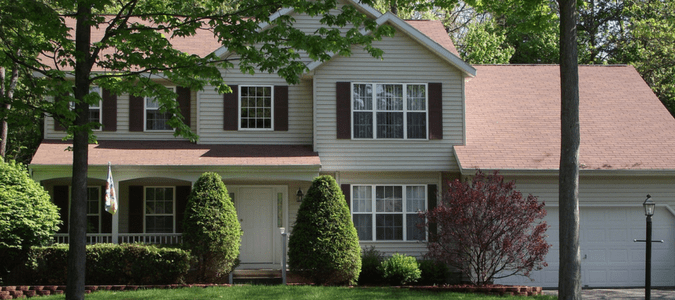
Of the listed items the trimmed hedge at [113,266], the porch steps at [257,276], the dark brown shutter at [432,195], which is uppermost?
the dark brown shutter at [432,195]

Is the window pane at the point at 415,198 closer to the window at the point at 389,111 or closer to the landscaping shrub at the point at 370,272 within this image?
the window at the point at 389,111

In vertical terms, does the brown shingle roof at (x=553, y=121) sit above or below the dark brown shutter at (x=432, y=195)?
above

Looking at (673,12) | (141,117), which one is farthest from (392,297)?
(673,12)

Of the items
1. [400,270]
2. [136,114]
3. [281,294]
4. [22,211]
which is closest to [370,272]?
[400,270]

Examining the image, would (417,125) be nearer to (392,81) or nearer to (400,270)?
(392,81)

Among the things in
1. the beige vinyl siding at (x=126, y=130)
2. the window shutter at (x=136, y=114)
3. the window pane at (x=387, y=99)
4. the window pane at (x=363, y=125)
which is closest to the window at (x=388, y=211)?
the window pane at (x=363, y=125)

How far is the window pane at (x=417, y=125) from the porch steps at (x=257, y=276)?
16.4 feet

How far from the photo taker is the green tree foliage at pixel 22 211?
1391 centimetres

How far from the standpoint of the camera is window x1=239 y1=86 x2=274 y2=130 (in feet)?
57.2

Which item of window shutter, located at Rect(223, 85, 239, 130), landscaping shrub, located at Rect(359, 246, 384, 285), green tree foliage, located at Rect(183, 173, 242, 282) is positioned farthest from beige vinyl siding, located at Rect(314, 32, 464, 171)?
green tree foliage, located at Rect(183, 173, 242, 282)

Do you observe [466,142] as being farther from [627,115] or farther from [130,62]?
[130,62]

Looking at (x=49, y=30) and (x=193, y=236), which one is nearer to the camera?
(x=49, y=30)

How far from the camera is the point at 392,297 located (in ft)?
41.7

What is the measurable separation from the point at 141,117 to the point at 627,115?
1369cm
